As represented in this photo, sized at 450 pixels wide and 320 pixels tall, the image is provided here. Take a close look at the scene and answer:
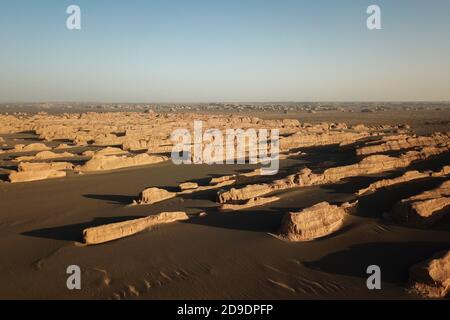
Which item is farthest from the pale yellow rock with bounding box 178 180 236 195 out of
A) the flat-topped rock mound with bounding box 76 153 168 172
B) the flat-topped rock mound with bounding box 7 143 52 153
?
the flat-topped rock mound with bounding box 7 143 52 153

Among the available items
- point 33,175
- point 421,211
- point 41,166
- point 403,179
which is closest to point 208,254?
point 421,211

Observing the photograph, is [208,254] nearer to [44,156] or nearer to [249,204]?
[249,204]

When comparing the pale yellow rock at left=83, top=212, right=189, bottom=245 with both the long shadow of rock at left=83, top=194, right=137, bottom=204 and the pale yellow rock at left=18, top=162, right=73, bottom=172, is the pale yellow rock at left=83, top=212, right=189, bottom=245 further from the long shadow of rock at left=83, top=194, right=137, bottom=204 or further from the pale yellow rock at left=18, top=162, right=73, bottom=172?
the pale yellow rock at left=18, top=162, right=73, bottom=172

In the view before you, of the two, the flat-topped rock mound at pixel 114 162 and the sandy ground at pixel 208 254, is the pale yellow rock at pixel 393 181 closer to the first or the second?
the sandy ground at pixel 208 254

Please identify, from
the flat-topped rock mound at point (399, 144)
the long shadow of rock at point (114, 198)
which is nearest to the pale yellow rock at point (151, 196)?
the long shadow of rock at point (114, 198)
